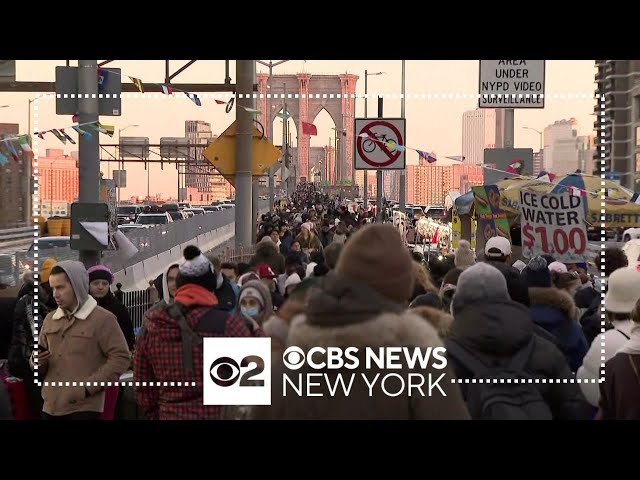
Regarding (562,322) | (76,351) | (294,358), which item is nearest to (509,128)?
(562,322)

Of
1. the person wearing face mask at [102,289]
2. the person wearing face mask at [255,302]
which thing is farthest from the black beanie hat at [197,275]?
the person wearing face mask at [102,289]

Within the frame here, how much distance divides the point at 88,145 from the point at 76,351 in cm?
366

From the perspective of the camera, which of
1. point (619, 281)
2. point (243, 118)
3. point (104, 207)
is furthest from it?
point (243, 118)

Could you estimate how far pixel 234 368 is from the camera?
5.19 metres

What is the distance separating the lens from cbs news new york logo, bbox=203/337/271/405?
5109 mm

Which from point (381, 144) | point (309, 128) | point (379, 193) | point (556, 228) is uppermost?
point (309, 128)

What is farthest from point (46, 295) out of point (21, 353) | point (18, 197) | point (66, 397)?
point (18, 197)

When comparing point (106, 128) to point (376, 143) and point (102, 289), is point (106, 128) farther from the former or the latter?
point (376, 143)

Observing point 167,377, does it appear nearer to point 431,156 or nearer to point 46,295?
point 46,295

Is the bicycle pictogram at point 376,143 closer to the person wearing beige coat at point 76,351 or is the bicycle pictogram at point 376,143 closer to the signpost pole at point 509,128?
the person wearing beige coat at point 76,351

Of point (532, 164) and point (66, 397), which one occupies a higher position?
point (532, 164)

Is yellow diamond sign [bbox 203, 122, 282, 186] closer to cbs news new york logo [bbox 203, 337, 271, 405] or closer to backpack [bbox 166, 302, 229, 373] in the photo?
cbs news new york logo [bbox 203, 337, 271, 405]

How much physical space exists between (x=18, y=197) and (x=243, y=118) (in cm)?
1106

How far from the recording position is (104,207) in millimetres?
9031
